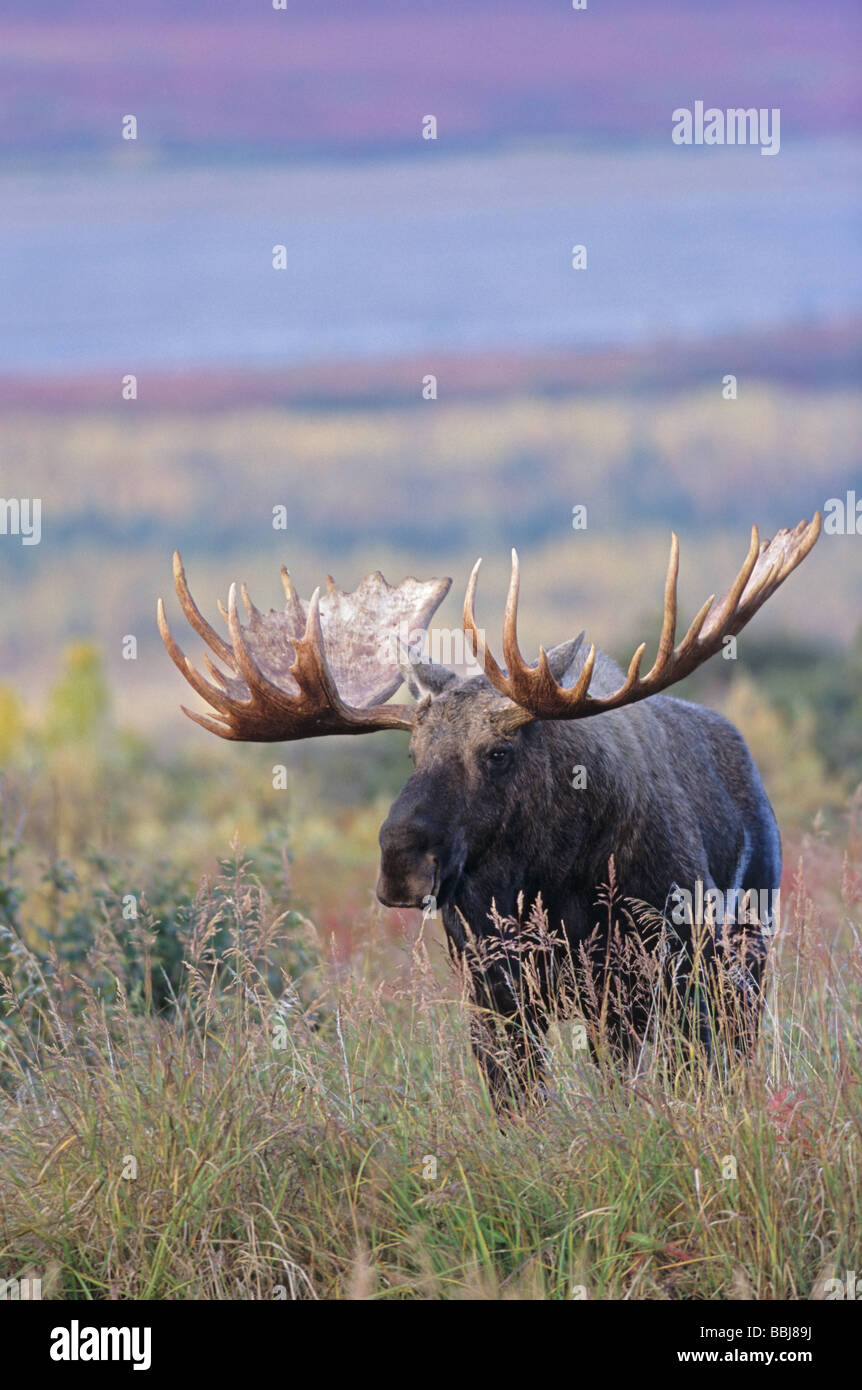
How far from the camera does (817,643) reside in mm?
22312

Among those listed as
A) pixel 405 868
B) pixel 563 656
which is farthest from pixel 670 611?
pixel 405 868

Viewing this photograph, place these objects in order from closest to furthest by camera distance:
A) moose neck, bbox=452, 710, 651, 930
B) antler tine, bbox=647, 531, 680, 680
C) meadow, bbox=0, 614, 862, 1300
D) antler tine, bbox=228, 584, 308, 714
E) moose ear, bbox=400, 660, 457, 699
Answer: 1. meadow, bbox=0, 614, 862, 1300
2. antler tine, bbox=647, 531, 680, 680
3. moose neck, bbox=452, 710, 651, 930
4. moose ear, bbox=400, 660, 457, 699
5. antler tine, bbox=228, 584, 308, 714

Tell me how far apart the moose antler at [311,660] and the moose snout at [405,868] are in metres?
0.66

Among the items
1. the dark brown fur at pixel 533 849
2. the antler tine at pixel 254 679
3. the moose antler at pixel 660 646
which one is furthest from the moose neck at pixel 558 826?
the antler tine at pixel 254 679

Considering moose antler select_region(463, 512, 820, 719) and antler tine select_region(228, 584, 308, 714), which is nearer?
moose antler select_region(463, 512, 820, 719)

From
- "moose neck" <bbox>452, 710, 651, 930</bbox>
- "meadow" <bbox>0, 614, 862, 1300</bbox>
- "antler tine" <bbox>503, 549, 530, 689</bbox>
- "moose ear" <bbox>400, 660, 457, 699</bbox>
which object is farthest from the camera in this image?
"moose ear" <bbox>400, 660, 457, 699</bbox>

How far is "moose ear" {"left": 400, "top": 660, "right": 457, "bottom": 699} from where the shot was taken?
5.98 metres

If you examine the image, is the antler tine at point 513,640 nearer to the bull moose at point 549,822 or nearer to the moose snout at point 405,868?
the bull moose at point 549,822

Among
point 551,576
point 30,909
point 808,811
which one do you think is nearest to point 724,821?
point 30,909

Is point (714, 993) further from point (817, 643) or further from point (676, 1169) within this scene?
point (817, 643)

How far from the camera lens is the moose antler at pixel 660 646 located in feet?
18.3

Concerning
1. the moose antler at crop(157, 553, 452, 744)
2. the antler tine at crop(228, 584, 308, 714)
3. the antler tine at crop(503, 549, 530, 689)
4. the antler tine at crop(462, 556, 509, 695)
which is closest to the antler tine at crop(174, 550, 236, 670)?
the moose antler at crop(157, 553, 452, 744)

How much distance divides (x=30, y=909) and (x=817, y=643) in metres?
13.7

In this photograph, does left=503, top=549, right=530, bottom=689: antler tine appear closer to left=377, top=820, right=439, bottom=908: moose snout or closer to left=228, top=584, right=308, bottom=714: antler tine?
left=377, top=820, right=439, bottom=908: moose snout
